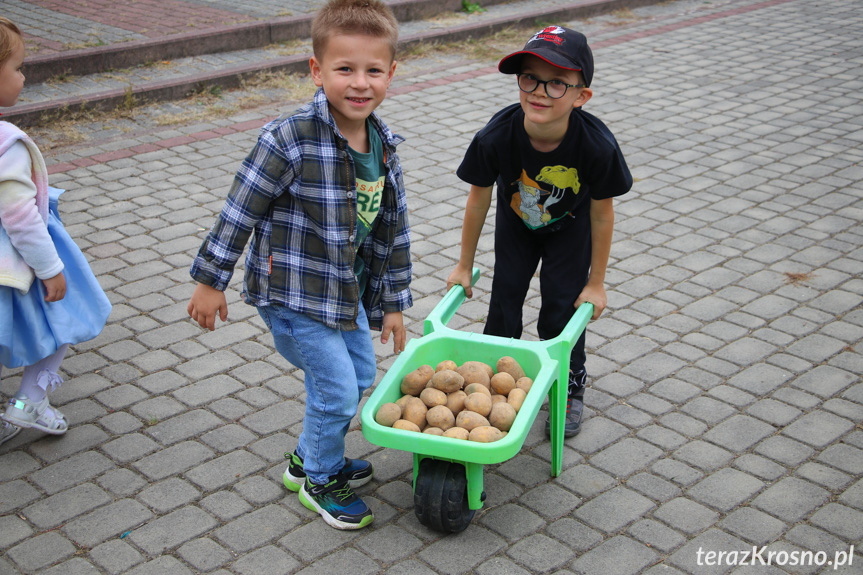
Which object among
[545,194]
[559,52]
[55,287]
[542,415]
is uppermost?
[559,52]

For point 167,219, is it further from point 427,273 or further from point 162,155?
point 427,273

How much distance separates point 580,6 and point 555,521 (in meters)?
8.80

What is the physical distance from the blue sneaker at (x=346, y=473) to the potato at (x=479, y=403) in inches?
22.8

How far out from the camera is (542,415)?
3.62m

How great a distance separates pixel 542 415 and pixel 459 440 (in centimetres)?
113

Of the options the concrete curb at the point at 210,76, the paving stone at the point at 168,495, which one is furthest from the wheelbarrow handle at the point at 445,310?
the concrete curb at the point at 210,76

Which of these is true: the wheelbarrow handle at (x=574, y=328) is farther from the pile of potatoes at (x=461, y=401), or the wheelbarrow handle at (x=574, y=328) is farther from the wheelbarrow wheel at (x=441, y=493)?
the wheelbarrow wheel at (x=441, y=493)

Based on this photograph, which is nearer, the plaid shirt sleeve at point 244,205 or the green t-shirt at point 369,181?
the plaid shirt sleeve at point 244,205

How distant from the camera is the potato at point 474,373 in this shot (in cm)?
294

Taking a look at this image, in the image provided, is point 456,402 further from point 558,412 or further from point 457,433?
point 558,412

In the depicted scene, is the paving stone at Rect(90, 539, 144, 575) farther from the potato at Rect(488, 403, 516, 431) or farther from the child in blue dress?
the potato at Rect(488, 403, 516, 431)

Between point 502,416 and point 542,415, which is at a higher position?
point 502,416

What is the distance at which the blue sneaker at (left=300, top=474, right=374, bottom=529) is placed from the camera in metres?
2.92

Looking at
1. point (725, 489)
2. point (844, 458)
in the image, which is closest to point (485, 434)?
point (725, 489)
